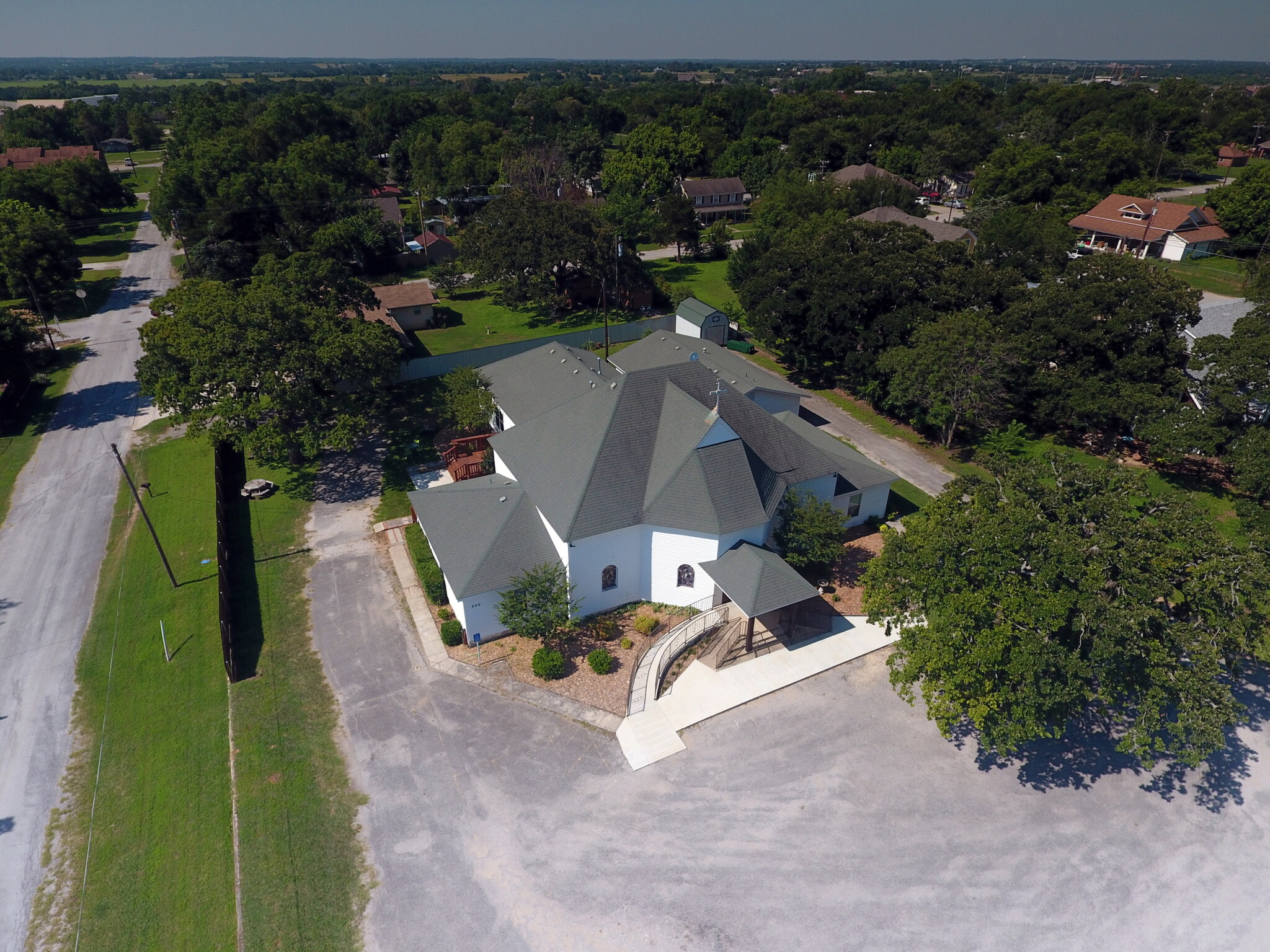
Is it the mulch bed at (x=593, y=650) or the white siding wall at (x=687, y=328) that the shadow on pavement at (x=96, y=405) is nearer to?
the mulch bed at (x=593, y=650)

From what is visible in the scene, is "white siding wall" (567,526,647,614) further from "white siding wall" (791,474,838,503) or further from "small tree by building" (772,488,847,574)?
"white siding wall" (791,474,838,503)

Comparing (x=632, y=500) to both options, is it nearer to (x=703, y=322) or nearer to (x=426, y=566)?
(x=426, y=566)

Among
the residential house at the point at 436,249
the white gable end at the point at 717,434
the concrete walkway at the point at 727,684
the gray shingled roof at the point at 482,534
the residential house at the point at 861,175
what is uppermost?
the residential house at the point at 861,175

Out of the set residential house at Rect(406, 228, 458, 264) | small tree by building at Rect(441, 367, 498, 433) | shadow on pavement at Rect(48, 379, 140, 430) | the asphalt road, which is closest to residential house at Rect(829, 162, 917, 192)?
residential house at Rect(406, 228, 458, 264)

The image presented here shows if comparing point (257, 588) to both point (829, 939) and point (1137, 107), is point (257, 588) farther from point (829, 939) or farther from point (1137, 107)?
point (1137, 107)

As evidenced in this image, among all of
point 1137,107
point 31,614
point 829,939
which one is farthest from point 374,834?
point 1137,107

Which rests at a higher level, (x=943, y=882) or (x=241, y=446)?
(x=241, y=446)

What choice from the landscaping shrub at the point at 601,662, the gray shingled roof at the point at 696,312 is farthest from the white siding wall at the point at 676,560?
the gray shingled roof at the point at 696,312
